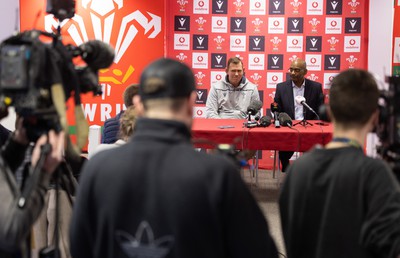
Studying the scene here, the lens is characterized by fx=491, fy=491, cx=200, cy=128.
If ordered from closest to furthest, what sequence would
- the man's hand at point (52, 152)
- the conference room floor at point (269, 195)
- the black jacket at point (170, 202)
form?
the black jacket at point (170, 202), the man's hand at point (52, 152), the conference room floor at point (269, 195)

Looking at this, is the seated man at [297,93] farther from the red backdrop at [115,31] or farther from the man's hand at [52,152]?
Result: the man's hand at [52,152]

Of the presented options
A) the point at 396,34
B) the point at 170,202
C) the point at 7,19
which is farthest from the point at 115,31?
the point at 170,202

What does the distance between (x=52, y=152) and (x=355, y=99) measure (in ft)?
3.14

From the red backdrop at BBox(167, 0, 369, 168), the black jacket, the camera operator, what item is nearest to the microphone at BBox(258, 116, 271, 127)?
the red backdrop at BBox(167, 0, 369, 168)

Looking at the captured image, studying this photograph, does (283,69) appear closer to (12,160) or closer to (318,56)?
(318,56)

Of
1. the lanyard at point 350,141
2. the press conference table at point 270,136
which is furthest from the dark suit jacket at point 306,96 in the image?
the lanyard at point 350,141

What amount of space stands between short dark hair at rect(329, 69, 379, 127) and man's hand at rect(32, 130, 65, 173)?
0.87m

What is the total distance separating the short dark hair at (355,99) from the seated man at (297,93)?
13.4ft

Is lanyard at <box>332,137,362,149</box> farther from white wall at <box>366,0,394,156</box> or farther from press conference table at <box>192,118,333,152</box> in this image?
white wall at <box>366,0,394,156</box>

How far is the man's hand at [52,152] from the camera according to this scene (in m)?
1.52

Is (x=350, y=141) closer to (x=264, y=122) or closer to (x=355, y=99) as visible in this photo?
(x=355, y=99)

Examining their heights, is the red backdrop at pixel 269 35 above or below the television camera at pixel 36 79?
above

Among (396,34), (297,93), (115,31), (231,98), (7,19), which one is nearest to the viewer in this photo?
(7,19)

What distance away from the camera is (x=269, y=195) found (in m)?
5.22
